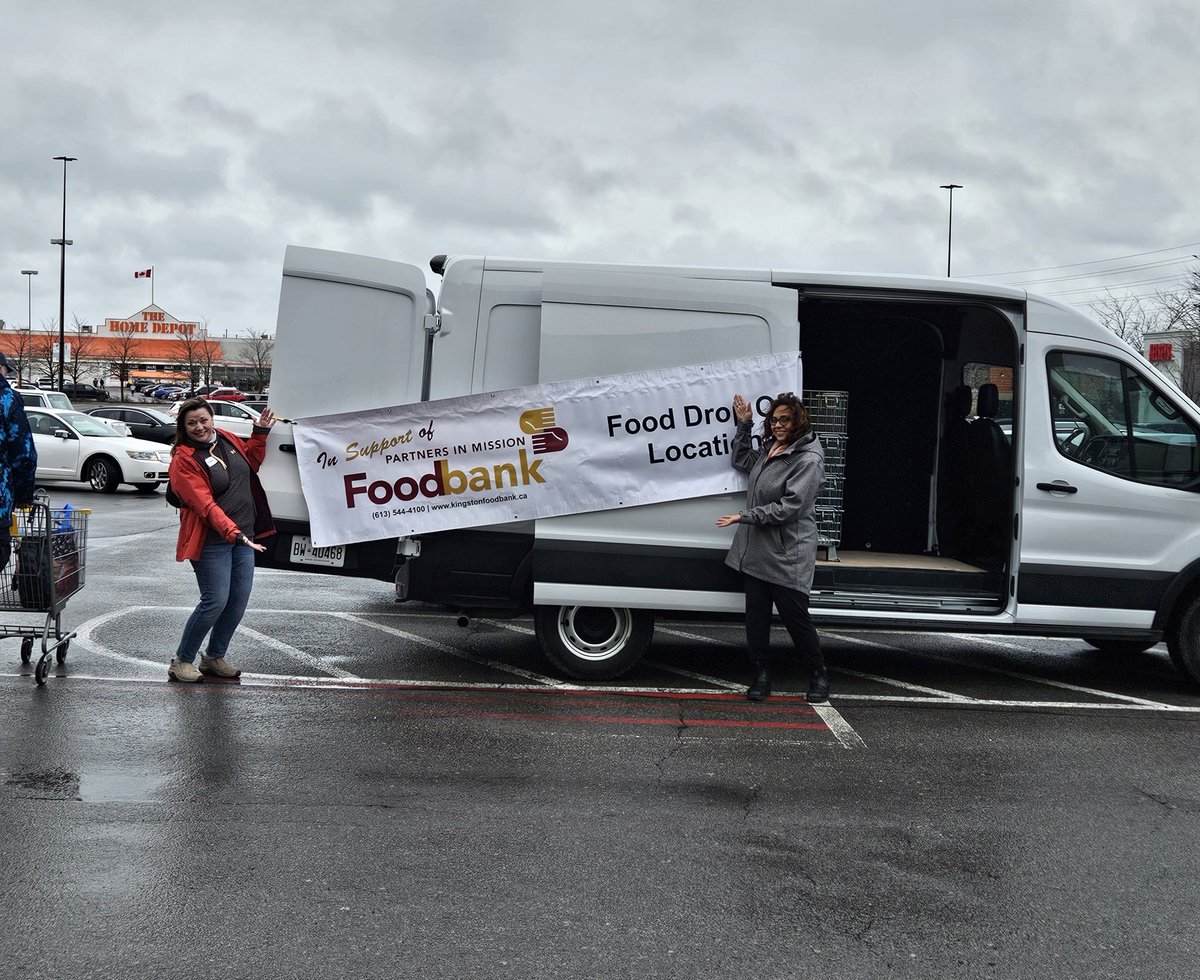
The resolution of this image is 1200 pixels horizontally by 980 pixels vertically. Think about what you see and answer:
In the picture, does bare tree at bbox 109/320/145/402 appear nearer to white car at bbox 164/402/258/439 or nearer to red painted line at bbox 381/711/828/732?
white car at bbox 164/402/258/439

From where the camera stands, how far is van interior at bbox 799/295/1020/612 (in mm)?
8383

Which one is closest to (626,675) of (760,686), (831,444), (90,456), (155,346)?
(760,686)

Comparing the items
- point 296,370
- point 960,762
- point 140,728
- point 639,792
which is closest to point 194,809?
point 140,728

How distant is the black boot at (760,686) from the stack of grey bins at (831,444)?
1.27 m

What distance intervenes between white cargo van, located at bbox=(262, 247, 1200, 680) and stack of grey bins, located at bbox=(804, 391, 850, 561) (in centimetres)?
78

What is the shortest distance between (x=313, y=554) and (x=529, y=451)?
1.52 m

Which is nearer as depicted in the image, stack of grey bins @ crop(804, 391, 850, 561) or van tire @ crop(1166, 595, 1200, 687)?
van tire @ crop(1166, 595, 1200, 687)

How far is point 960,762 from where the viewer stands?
6.00m

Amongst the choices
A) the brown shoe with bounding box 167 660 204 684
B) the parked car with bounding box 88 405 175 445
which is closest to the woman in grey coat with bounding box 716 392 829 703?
the brown shoe with bounding box 167 660 204 684

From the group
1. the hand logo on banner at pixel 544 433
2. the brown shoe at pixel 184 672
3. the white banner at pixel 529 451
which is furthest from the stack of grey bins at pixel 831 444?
the brown shoe at pixel 184 672

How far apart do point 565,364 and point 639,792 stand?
2803 mm

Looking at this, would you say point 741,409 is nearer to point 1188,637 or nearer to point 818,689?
point 818,689

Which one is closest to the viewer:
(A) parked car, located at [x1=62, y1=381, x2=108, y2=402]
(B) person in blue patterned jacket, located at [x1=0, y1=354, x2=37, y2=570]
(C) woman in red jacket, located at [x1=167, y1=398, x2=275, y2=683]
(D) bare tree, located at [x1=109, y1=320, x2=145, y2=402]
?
(B) person in blue patterned jacket, located at [x1=0, y1=354, x2=37, y2=570]

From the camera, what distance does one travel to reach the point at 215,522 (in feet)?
22.6
